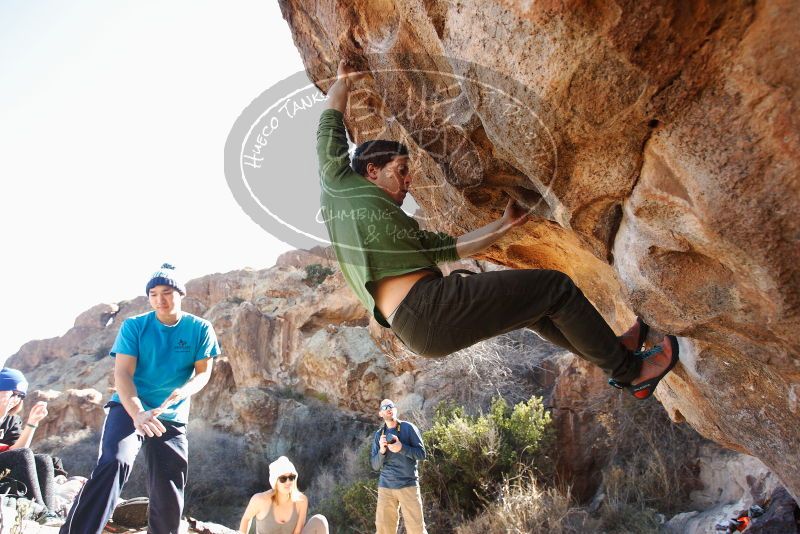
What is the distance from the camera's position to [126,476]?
10.5 ft

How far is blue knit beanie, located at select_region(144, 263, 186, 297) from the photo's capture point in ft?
11.5

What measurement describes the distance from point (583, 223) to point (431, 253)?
77 cm

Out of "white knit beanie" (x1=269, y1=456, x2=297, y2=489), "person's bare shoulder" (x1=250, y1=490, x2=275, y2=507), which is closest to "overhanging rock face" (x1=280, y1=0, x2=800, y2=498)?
"white knit beanie" (x1=269, y1=456, x2=297, y2=489)

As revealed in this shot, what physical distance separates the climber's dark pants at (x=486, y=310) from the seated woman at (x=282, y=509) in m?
3.25

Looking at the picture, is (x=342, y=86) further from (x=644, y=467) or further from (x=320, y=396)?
(x=320, y=396)

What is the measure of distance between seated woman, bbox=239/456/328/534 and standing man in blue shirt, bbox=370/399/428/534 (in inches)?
46.6

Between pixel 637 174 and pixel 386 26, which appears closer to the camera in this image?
pixel 637 174

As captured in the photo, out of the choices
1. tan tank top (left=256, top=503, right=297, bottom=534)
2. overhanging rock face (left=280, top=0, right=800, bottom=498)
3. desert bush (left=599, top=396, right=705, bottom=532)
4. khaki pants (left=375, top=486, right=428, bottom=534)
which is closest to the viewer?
overhanging rock face (left=280, top=0, right=800, bottom=498)

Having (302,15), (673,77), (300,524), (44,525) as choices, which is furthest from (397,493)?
(673,77)

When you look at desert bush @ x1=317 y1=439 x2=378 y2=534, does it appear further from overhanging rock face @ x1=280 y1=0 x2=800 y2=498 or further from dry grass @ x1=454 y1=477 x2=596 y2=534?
overhanging rock face @ x1=280 y1=0 x2=800 y2=498

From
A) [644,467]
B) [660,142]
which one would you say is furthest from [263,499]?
[644,467]

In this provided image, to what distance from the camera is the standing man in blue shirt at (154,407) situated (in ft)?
10.0

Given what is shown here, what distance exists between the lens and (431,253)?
2.88 m

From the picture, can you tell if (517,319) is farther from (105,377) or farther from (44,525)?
(105,377)
